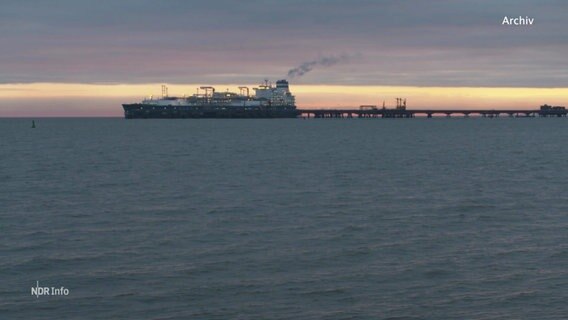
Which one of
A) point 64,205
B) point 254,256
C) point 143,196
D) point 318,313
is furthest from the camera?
point 143,196

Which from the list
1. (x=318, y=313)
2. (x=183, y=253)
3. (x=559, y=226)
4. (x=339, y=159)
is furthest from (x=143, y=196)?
(x=339, y=159)

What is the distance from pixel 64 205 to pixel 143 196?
451cm

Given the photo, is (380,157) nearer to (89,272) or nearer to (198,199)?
(198,199)

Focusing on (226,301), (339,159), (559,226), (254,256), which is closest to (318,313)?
(226,301)

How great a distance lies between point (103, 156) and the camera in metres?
74.5

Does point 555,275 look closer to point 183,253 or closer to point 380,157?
point 183,253

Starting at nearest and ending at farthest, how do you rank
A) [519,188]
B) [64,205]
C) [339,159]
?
[64,205] < [519,188] < [339,159]

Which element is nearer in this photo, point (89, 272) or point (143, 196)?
point (89, 272)
